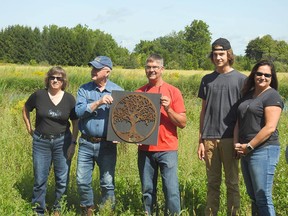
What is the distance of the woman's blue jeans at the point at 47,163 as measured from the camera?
5102 mm

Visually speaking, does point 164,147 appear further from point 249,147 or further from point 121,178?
point 121,178

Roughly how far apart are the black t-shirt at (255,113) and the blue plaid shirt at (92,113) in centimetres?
155

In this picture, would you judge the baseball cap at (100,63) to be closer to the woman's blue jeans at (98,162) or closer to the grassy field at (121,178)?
the woman's blue jeans at (98,162)

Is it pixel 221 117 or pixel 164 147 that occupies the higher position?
pixel 221 117

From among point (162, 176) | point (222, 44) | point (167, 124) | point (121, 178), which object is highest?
point (222, 44)

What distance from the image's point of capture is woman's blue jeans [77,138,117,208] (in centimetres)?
494

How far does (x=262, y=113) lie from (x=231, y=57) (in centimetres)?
75

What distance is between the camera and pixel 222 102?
176 inches

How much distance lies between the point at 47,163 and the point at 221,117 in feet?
7.15

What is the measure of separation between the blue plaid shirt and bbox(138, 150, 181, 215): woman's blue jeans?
1.81 ft

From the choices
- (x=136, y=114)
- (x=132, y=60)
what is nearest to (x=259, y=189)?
(x=136, y=114)

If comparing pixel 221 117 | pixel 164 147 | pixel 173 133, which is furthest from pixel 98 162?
pixel 221 117

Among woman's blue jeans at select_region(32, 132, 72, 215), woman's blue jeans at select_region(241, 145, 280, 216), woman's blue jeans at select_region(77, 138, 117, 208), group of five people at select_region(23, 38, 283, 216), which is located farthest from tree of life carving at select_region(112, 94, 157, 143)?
woman's blue jeans at select_region(241, 145, 280, 216)

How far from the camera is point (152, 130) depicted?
4.59 metres
